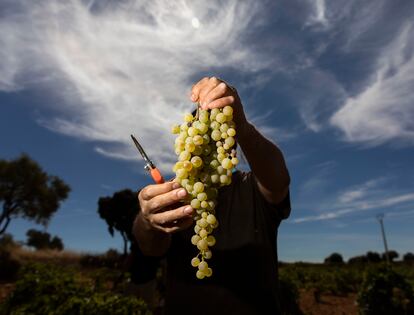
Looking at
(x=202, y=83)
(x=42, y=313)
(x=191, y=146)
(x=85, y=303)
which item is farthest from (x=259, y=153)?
(x=42, y=313)

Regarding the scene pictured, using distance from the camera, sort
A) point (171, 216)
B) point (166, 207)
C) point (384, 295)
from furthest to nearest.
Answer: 1. point (384, 295)
2. point (166, 207)
3. point (171, 216)

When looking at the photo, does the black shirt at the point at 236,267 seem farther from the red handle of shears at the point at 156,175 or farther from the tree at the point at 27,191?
the tree at the point at 27,191

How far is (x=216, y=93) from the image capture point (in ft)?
6.68

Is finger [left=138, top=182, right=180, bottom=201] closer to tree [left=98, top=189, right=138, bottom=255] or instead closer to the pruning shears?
the pruning shears

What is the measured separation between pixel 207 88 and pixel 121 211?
1062 inches

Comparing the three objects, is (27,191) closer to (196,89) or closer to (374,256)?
(196,89)

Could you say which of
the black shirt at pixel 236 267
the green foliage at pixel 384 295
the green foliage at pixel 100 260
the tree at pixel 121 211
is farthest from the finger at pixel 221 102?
the green foliage at pixel 100 260

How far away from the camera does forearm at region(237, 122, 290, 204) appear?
2.80m

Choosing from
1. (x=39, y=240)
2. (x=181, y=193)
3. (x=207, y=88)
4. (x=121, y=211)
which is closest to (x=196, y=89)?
(x=207, y=88)

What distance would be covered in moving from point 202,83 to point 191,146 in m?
0.49

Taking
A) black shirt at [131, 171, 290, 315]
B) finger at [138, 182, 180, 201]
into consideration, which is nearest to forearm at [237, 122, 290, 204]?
black shirt at [131, 171, 290, 315]

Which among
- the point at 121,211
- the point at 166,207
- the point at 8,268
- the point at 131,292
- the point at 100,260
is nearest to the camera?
the point at 166,207

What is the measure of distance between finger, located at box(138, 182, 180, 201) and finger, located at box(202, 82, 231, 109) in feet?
1.49

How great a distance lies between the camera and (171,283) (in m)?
3.61
